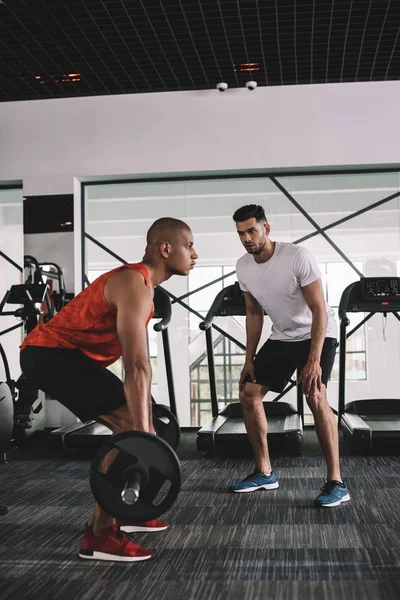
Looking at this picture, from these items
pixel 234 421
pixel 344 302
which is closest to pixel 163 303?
pixel 234 421

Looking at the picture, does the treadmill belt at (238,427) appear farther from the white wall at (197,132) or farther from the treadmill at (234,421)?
the white wall at (197,132)

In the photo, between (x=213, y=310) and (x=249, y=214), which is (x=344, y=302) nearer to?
(x=213, y=310)

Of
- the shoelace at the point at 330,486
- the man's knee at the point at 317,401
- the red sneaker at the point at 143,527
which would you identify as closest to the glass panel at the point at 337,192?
the man's knee at the point at 317,401

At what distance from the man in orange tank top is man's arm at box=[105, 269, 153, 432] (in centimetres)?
4

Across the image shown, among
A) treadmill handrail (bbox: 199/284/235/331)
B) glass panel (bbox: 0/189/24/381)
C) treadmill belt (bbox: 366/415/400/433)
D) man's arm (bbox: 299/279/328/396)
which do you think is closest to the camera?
man's arm (bbox: 299/279/328/396)

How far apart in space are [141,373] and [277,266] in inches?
61.4

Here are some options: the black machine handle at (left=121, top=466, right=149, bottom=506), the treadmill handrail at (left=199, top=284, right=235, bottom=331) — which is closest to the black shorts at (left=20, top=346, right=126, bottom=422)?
the black machine handle at (left=121, top=466, right=149, bottom=506)

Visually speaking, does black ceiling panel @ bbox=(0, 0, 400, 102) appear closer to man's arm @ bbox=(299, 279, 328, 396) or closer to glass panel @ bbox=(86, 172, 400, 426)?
glass panel @ bbox=(86, 172, 400, 426)

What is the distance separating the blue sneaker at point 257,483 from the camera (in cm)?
353

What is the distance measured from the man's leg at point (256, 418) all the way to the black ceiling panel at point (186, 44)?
2978 millimetres

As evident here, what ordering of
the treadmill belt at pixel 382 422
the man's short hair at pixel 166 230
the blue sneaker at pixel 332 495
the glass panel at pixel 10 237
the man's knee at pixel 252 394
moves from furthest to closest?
the glass panel at pixel 10 237 → the treadmill belt at pixel 382 422 → the man's knee at pixel 252 394 → the blue sneaker at pixel 332 495 → the man's short hair at pixel 166 230

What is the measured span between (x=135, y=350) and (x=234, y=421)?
323 cm

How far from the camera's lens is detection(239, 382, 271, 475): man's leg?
3.56 m

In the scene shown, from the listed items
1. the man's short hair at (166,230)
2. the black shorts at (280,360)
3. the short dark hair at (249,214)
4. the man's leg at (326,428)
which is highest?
the short dark hair at (249,214)
